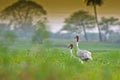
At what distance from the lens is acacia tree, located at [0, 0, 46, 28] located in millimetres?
6363

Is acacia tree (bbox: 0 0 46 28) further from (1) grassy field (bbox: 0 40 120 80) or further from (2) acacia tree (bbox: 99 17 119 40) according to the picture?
(1) grassy field (bbox: 0 40 120 80)

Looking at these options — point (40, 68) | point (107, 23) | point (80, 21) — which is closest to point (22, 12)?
point (80, 21)

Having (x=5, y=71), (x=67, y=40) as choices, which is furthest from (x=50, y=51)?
(x=67, y=40)

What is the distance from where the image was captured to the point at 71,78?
1.49 m

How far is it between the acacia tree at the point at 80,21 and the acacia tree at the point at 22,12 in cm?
43

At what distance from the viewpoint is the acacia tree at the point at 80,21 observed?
21.2 ft

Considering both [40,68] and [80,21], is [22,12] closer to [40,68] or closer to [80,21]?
[80,21]

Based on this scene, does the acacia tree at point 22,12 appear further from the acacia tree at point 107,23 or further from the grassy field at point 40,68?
the grassy field at point 40,68

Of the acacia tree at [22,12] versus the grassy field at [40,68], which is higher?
the acacia tree at [22,12]

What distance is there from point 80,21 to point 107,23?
450 millimetres

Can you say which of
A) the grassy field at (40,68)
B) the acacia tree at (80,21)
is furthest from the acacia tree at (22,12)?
the grassy field at (40,68)

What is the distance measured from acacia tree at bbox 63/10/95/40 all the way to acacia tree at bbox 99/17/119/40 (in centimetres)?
16

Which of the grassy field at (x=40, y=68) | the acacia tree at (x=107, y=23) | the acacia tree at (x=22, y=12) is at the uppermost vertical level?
the acacia tree at (x=22, y=12)

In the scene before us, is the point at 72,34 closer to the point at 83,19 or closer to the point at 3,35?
the point at 83,19
